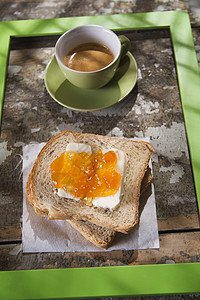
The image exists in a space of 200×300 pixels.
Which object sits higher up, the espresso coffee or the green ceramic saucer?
the espresso coffee

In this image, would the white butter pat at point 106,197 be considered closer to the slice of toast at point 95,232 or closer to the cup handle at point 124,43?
the slice of toast at point 95,232

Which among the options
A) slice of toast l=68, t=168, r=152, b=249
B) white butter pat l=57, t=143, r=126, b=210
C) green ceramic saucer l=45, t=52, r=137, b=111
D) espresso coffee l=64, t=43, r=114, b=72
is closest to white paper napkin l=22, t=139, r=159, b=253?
slice of toast l=68, t=168, r=152, b=249

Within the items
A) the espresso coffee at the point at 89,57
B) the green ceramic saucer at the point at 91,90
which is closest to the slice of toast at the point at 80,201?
the green ceramic saucer at the point at 91,90

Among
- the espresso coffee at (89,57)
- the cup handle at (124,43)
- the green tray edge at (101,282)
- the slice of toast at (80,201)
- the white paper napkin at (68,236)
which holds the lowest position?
the green tray edge at (101,282)

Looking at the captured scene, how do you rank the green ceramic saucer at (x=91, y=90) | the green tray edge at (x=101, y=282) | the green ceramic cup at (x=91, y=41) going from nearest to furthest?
the green tray edge at (x=101, y=282) → the green ceramic cup at (x=91, y=41) → the green ceramic saucer at (x=91, y=90)

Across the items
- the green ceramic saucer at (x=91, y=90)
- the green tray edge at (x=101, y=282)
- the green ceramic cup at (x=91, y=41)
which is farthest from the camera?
the green ceramic saucer at (x=91, y=90)

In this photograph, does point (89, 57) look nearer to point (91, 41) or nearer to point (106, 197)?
point (91, 41)

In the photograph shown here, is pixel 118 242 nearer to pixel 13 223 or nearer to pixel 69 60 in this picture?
pixel 13 223

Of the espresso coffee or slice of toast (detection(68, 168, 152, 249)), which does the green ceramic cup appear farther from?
slice of toast (detection(68, 168, 152, 249))
